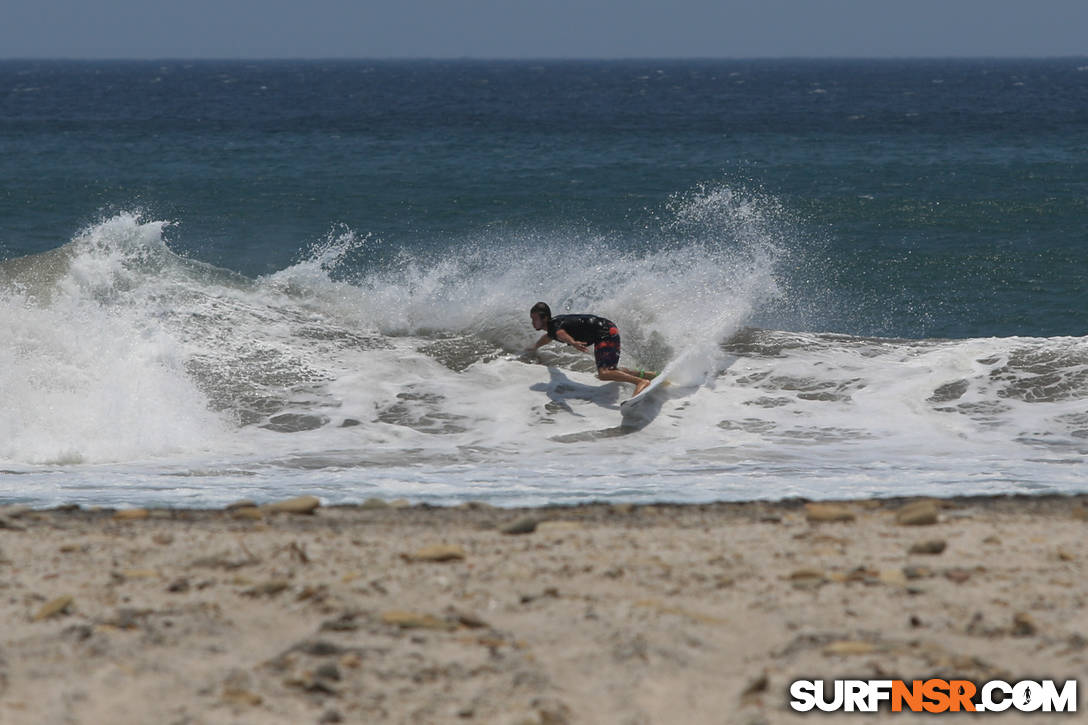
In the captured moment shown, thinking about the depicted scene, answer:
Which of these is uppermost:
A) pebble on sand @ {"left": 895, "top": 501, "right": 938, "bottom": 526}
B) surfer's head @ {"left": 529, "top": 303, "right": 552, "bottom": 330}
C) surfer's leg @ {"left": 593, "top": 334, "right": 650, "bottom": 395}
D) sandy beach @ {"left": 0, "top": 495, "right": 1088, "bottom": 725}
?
surfer's head @ {"left": 529, "top": 303, "right": 552, "bottom": 330}

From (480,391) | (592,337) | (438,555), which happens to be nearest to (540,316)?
(592,337)

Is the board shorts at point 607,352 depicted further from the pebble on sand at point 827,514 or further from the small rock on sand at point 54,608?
the small rock on sand at point 54,608

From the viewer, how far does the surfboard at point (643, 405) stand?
1066cm

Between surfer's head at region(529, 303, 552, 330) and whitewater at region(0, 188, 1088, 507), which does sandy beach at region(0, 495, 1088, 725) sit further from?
surfer's head at region(529, 303, 552, 330)

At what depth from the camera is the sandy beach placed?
4.28m

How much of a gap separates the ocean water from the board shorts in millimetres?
304

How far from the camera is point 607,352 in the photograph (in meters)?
11.4

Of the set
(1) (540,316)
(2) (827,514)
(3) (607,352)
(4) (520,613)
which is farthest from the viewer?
(3) (607,352)

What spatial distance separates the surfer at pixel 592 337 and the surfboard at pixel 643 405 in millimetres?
177

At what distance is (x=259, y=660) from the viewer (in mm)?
4605

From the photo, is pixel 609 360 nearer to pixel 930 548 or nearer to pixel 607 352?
pixel 607 352

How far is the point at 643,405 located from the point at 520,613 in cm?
589

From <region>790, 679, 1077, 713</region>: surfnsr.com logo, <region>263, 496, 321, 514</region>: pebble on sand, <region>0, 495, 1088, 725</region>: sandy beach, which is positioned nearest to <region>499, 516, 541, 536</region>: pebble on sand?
<region>0, 495, 1088, 725</region>: sandy beach

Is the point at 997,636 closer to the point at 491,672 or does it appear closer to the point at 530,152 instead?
the point at 491,672
